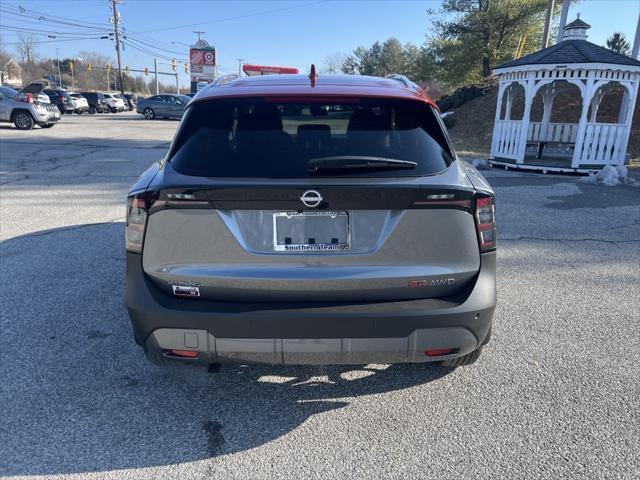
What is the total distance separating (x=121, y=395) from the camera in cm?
298

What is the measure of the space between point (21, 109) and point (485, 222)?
23821 mm

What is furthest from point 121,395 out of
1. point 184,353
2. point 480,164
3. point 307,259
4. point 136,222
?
point 480,164

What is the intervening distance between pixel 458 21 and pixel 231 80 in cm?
2787

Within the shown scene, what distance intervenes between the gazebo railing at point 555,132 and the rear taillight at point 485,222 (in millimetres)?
13138

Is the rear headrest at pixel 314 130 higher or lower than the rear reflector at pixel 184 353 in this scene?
higher

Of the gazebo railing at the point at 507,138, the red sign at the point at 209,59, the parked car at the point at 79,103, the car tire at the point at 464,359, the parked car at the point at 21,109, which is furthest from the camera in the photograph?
the red sign at the point at 209,59

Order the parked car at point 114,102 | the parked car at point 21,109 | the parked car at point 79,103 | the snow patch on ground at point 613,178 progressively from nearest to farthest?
the snow patch on ground at point 613,178 → the parked car at point 21,109 → the parked car at point 79,103 → the parked car at point 114,102

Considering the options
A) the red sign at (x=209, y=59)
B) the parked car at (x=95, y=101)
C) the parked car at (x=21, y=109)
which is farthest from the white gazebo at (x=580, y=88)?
the red sign at (x=209, y=59)

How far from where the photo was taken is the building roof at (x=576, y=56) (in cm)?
1170

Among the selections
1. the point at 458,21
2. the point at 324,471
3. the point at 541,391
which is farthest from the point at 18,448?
the point at 458,21

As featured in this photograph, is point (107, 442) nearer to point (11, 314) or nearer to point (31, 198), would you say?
point (11, 314)

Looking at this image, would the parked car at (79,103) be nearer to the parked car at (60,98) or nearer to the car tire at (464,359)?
the parked car at (60,98)

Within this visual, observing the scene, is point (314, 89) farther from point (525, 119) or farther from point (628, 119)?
point (628, 119)

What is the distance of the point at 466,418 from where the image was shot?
110 inches
